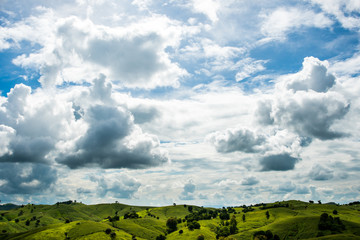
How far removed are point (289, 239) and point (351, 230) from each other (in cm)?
4724

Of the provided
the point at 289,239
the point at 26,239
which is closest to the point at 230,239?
the point at 289,239

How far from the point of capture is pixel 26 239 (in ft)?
653

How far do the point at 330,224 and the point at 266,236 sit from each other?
52.1 meters

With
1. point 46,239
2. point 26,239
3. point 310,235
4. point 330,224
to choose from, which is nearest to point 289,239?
point 310,235

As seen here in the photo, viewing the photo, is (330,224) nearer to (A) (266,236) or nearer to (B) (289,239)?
(B) (289,239)

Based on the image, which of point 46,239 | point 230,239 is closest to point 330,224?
point 230,239

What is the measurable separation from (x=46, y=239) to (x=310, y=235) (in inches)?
8108

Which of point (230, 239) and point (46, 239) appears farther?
point (46, 239)

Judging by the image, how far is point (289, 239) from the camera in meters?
194

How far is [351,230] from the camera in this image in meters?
192

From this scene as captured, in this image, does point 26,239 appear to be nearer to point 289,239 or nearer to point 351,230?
point 289,239

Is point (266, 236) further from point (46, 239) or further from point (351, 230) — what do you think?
point (46, 239)

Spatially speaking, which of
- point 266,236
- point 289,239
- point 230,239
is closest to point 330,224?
point 289,239

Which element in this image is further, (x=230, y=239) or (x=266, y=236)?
(x=266, y=236)
